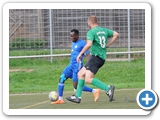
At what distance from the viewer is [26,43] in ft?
50.5

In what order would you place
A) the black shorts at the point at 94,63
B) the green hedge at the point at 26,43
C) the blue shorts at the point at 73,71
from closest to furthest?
the black shorts at the point at 94,63 → the blue shorts at the point at 73,71 → the green hedge at the point at 26,43

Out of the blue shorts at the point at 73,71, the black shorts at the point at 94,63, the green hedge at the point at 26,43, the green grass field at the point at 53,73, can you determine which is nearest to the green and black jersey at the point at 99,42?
the black shorts at the point at 94,63

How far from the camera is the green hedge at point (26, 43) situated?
15201 mm

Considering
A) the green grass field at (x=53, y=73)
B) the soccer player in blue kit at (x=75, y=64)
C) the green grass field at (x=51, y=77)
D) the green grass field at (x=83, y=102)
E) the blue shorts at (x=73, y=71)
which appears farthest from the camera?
the green grass field at (x=53, y=73)

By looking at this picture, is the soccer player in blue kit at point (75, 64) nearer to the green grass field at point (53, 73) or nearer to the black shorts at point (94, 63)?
the black shorts at point (94, 63)

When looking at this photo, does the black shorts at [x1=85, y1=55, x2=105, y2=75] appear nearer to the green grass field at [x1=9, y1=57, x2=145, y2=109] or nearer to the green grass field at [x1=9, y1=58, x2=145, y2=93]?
the green grass field at [x1=9, y1=57, x2=145, y2=109]

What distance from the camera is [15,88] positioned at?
13227 mm

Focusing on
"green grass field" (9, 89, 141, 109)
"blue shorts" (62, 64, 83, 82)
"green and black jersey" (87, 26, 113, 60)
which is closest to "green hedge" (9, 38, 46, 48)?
"green grass field" (9, 89, 141, 109)

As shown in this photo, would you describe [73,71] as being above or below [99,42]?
below

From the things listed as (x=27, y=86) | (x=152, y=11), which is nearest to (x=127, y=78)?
(x=27, y=86)

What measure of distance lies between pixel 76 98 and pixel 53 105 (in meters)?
0.42

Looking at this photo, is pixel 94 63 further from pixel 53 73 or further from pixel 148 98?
pixel 53 73

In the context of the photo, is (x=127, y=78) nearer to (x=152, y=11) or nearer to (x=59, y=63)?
(x=59, y=63)

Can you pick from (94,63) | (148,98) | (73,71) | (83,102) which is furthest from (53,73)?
A: (148,98)
